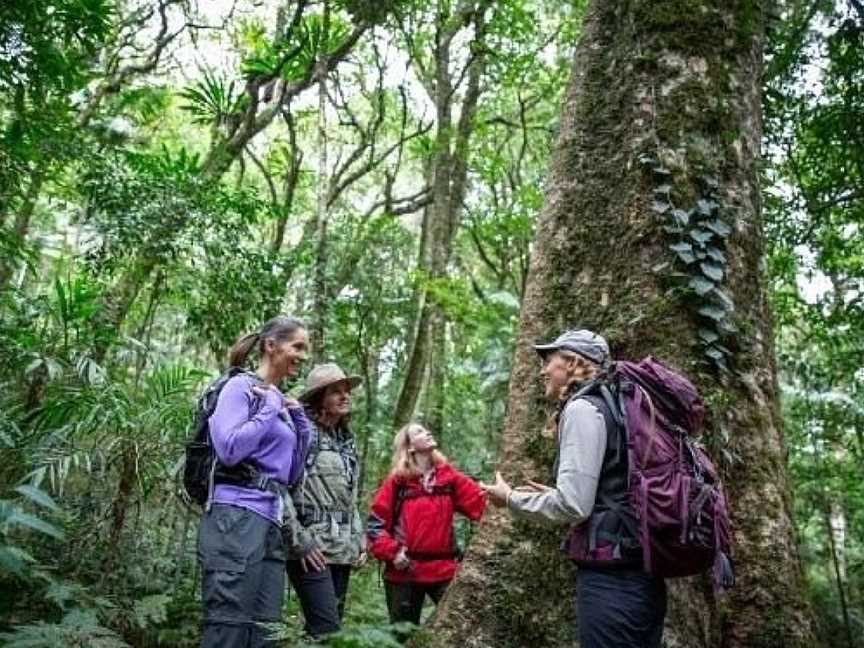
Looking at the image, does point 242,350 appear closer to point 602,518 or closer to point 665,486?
point 602,518

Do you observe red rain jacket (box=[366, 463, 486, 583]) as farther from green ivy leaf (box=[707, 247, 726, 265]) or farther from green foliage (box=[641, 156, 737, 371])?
green ivy leaf (box=[707, 247, 726, 265])

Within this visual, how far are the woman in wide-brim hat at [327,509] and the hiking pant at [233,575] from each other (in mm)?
523

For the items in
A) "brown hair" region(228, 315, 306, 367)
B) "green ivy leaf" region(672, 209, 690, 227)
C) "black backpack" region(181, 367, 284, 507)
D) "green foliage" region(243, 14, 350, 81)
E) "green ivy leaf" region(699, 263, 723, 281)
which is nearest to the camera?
"black backpack" region(181, 367, 284, 507)

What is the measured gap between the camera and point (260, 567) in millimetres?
3031

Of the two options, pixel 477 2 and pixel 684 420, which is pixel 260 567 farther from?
pixel 477 2

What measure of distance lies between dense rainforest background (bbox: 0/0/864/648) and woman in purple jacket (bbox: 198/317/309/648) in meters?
0.45

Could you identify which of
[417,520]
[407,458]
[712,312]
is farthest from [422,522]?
[712,312]

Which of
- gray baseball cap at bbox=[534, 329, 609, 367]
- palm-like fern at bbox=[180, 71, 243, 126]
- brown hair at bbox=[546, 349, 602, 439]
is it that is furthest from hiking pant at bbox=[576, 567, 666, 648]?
palm-like fern at bbox=[180, 71, 243, 126]

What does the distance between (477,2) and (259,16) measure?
3.94 m

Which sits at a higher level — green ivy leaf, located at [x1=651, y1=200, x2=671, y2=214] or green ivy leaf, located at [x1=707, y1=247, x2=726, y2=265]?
green ivy leaf, located at [x1=651, y1=200, x2=671, y2=214]

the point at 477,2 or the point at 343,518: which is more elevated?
the point at 477,2

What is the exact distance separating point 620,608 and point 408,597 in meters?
2.25

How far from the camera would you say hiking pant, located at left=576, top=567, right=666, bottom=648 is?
7.68ft

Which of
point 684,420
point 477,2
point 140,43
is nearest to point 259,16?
point 140,43
